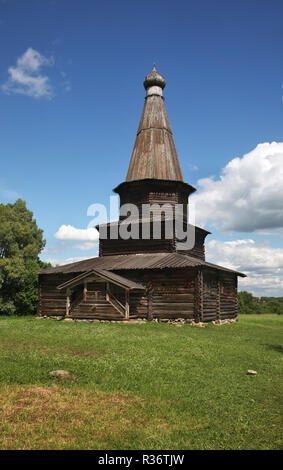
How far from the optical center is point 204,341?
47.9 feet

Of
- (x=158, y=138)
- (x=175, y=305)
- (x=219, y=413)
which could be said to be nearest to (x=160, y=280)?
(x=175, y=305)

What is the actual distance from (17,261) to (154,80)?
822 inches

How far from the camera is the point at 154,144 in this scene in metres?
30.2

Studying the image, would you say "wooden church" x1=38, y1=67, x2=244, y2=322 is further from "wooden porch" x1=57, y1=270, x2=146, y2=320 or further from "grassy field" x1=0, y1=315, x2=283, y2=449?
"grassy field" x1=0, y1=315, x2=283, y2=449

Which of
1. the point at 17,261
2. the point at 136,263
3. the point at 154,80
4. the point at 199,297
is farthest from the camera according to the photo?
the point at 17,261

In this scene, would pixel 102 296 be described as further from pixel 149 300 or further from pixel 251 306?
pixel 251 306

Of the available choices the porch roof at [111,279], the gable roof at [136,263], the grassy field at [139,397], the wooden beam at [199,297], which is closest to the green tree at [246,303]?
the gable roof at [136,263]

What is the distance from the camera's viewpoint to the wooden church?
72.1 ft

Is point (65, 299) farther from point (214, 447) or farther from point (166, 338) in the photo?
point (214, 447)

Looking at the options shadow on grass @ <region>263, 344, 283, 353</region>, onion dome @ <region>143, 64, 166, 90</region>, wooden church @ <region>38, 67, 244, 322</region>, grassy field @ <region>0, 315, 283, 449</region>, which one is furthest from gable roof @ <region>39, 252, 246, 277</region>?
onion dome @ <region>143, 64, 166, 90</region>

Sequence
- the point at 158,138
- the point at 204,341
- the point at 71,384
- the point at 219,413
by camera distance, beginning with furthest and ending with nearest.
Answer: the point at 158,138 < the point at 204,341 < the point at 71,384 < the point at 219,413

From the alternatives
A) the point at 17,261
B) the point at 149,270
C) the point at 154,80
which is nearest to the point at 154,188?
the point at 149,270

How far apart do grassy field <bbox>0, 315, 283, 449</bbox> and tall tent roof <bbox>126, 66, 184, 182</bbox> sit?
59.7 ft
